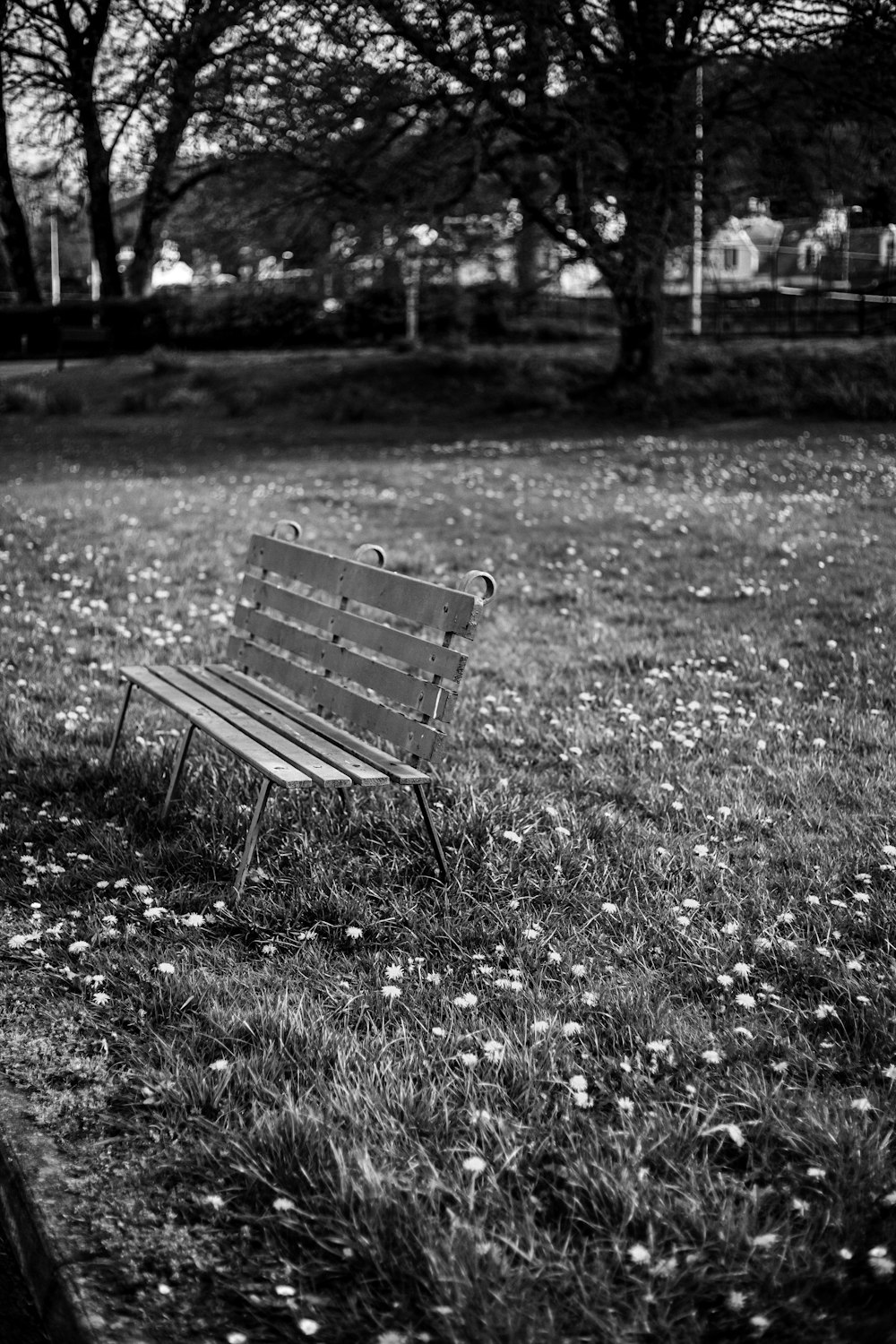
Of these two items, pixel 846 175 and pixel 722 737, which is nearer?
pixel 722 737

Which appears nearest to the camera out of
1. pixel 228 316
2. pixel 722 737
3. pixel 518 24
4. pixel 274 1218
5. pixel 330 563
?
pixel 274 1218

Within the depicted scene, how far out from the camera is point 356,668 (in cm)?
452

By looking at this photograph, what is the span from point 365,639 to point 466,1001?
1.65 metres

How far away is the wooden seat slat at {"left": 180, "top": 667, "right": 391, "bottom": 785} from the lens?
3857 mm

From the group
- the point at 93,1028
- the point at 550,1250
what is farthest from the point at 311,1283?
the point at 93,1028

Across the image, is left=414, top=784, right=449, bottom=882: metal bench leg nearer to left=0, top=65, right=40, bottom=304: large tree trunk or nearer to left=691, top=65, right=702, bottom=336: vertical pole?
left=691, top=65, right=702, bottom=336: vertical pole

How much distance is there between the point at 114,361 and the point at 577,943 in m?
23.5

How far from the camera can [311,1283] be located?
2.33 m

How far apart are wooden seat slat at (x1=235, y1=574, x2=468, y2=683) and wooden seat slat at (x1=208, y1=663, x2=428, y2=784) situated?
30cm

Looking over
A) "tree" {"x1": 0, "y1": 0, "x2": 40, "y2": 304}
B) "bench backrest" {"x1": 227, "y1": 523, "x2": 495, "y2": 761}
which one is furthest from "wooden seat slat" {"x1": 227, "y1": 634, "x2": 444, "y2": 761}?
"tree" {"x1": 0, "y1": 0, "x2": 40, "y2": 304}

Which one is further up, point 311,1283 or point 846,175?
point 846,175

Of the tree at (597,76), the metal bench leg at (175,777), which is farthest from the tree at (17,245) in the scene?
the metal bench leg at (175,777)

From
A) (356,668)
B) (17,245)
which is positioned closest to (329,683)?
(356,668)

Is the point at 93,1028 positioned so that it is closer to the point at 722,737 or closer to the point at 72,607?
the point at 722,737
